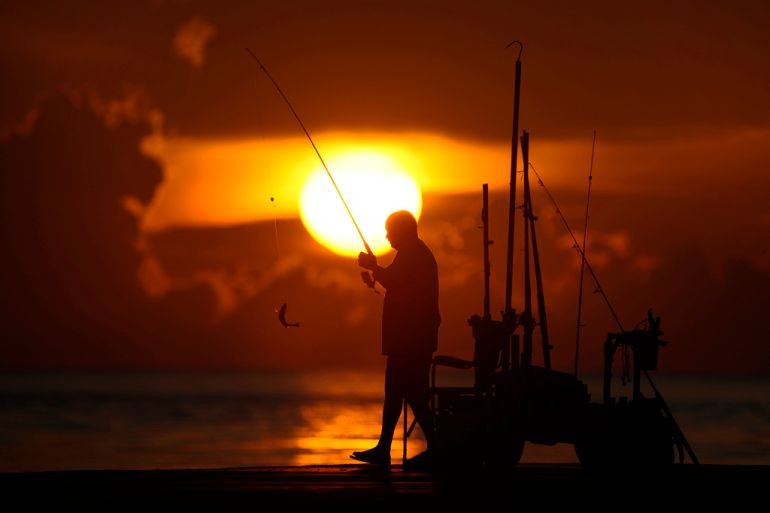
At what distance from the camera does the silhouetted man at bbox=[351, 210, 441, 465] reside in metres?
14.0

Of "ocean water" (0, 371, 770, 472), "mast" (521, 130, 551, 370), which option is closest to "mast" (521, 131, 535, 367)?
"mast" (521, 130, 551, 370)

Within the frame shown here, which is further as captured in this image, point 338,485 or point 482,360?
point 482,360

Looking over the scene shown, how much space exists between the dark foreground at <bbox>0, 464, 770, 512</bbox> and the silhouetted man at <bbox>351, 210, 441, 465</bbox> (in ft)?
1.81

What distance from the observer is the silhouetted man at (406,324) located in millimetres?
13961

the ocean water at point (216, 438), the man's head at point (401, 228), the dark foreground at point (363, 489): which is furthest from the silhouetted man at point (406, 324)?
the ocean water at point (216, 438)

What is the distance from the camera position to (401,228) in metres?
14.2

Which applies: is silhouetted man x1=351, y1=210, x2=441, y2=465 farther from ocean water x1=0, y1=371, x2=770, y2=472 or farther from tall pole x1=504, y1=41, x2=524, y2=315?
ocean water x1=0, y1=371, x2=770, y2=472

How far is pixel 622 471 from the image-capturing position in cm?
1362

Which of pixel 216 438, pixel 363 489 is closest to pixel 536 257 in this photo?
pixel 363 489

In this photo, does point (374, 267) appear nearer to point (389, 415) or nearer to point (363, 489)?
point (389, 415)

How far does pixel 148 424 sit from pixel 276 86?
5290cm

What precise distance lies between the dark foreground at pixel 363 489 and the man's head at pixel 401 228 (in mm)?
2086

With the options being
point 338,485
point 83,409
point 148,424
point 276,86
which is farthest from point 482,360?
point 83,409

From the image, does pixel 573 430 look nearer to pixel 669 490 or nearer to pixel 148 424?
pixel 669 490
